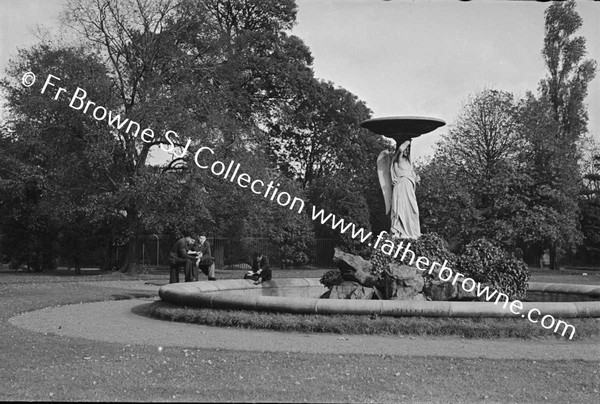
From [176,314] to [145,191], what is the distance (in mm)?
15015

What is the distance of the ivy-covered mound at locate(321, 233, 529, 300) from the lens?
14.3m

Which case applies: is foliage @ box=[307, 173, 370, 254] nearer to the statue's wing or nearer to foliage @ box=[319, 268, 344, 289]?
the statue's wing

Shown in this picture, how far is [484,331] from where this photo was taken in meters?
12.0

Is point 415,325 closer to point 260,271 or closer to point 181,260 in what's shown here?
point 260,271

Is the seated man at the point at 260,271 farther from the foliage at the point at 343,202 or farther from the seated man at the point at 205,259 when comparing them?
the foliage at the point at 343,202

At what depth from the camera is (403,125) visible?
1691 centimetres

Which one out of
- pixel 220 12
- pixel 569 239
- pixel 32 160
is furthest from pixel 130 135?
pixel 569 239

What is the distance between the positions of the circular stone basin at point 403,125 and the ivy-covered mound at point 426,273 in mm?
2639

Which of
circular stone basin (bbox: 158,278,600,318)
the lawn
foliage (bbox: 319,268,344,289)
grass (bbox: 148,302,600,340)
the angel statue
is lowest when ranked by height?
the lawn

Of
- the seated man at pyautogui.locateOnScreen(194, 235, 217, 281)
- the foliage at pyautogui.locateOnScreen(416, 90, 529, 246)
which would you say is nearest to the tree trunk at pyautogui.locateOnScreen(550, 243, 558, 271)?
the foliage at pyautogui.locateOnScreen(416, 90, 529, 246)

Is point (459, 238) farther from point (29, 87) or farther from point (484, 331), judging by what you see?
Answer: point (484, 331)

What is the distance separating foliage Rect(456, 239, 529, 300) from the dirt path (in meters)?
3.29

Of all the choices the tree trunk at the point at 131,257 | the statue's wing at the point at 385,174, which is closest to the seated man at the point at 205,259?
the statue's wing at the point at 385,174

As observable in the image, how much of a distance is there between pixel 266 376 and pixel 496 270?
8.75 meters
